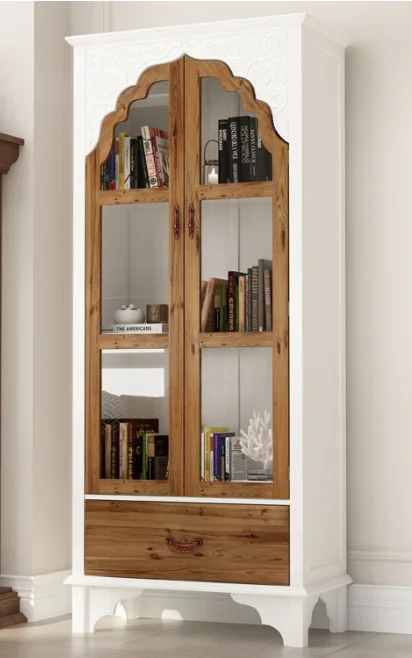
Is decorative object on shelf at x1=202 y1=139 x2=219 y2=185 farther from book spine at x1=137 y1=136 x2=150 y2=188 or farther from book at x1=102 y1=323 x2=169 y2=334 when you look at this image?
A: book at x1=102 y1=323 x2=169 y2=334

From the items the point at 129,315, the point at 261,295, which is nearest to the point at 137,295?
the point at 129,315

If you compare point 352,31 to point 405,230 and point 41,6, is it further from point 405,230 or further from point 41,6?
point 41,6

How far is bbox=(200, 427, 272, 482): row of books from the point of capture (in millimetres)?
3896

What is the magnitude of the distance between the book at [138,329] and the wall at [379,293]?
27.9 inches

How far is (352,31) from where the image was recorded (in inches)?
168

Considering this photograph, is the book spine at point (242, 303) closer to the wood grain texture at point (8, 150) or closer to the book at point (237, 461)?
the book at point (237, 461)

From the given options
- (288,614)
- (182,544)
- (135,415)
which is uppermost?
(135,415)

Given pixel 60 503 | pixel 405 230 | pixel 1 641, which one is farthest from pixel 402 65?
pixel 1 641

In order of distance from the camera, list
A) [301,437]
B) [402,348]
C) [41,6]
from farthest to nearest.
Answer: [41,6] → [402,348] → [301,437]

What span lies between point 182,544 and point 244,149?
1372mm

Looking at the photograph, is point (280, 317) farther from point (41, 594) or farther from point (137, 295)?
point (41, 594)

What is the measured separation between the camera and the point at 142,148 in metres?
4.07

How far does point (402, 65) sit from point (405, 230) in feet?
1.99

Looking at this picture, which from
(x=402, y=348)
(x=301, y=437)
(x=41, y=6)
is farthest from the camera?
(x=41, y=6)
